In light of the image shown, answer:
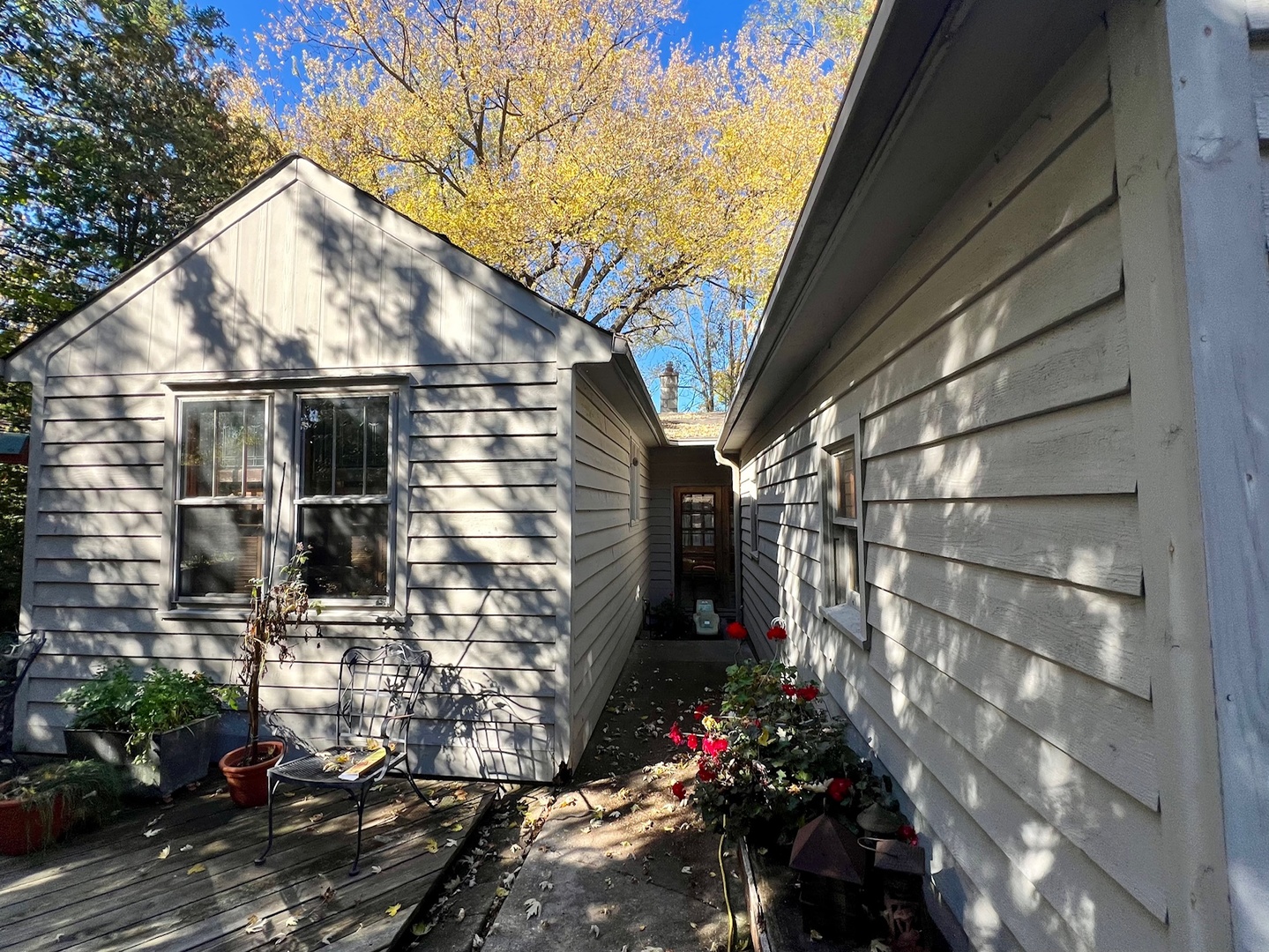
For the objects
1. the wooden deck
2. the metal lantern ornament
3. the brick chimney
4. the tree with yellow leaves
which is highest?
the tree with yellow leaves

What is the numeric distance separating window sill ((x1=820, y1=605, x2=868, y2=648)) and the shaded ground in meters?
1.24

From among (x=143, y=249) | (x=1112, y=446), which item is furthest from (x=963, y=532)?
(x=143, y=249)

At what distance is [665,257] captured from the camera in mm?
12141

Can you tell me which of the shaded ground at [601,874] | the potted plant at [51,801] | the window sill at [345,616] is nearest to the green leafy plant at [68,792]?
the potted plant at [51,801]

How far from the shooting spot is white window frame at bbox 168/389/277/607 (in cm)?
421

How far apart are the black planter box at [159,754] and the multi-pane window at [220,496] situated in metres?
0.91

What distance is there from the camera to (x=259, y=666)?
3.66 m

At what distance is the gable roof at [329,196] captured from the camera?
405 cm

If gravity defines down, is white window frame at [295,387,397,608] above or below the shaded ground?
above

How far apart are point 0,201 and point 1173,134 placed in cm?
1131

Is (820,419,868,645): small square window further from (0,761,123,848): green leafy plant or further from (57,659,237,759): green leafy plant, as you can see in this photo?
(0,761,123,848): green leafy plant

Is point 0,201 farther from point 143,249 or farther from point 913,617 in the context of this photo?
point 913,617

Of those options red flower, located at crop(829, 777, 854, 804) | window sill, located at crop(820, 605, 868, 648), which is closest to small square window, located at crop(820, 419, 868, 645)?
window sill, located at crop(820, 605, 868, 648)

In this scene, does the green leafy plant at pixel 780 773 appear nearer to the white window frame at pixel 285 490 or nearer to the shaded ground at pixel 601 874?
the shaded ground at pixel 601 874
